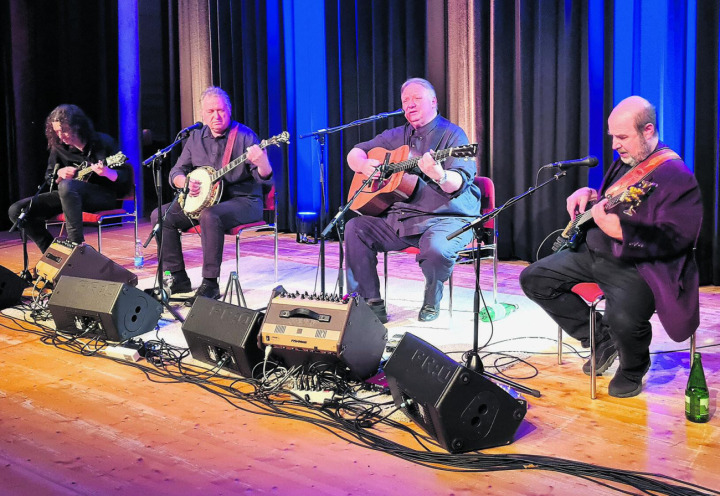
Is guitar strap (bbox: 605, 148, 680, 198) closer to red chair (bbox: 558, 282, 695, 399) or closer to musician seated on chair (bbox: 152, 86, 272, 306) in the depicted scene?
red chair (bbox: 558, 282, 695, 399)

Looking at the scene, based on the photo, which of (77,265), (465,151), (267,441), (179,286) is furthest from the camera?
(179,286)

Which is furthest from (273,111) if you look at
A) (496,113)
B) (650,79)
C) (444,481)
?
(444,481)

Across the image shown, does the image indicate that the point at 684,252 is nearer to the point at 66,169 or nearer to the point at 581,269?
the point at 581,269

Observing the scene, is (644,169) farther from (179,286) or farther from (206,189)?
(179,286)

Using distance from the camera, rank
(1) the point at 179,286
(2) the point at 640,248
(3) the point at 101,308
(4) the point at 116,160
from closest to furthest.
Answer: (2) the point at 640,248
(3) the point at 101,308
(1) the point at 179,286
(4) the point at 116,160

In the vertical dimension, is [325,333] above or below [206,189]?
below

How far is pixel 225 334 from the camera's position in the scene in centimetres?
356

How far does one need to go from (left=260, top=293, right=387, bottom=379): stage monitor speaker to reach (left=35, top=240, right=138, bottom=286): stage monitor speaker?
1.67 meters

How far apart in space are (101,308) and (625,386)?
8.54ft

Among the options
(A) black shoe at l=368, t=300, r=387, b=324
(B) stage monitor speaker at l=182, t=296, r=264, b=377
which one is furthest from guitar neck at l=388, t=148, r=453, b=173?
(B) stage monitor speaker at l=182, t=296, r=264, b=377

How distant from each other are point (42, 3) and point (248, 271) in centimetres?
501

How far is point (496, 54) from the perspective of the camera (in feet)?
20.5

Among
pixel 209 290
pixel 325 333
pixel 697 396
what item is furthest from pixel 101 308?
pixel 697 396

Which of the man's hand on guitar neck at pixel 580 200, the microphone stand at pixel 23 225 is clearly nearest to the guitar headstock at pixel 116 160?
the microphone stand at pixel 23 225
